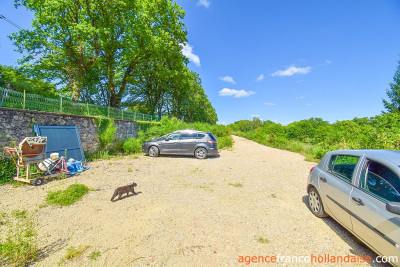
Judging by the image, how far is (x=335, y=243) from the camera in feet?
7.68

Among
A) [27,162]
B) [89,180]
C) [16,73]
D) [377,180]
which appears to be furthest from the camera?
[16,73]

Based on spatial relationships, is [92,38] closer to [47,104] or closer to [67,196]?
[47,104]

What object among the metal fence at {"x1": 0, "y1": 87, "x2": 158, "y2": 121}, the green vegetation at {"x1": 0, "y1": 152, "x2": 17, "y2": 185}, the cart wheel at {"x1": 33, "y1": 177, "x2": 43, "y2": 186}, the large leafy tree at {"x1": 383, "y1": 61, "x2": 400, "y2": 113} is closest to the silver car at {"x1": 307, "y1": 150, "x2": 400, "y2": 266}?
the cart wheel at {"x1": 33, "y1": 177, "x2": 43, "y2": 186}

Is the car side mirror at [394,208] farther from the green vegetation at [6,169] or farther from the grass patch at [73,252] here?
the green vegetation at [6,169]

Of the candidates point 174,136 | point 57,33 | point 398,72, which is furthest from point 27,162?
point 398,72

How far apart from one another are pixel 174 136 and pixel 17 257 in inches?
281

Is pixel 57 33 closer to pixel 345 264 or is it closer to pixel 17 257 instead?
pixel 17 257

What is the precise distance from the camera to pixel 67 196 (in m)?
3.61

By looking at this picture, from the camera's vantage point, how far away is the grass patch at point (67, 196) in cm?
343

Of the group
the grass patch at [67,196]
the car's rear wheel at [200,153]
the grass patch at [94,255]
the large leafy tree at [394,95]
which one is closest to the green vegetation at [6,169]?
the grass patch at [67,196]

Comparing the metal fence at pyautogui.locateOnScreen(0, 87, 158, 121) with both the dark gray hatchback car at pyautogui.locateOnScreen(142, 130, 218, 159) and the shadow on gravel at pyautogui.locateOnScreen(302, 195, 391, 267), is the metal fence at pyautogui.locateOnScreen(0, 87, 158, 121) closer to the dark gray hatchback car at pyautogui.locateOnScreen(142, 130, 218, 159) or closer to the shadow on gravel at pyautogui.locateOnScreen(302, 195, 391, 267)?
the dark gray hatchback car at pyautogui.locateOnScreen(142, 130, 218, 159)

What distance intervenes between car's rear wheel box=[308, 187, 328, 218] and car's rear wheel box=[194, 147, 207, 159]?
5.61 metres

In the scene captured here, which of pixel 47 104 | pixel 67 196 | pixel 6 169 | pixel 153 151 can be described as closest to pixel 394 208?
pixel 67 196

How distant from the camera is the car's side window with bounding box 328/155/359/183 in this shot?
2433 millimetres
